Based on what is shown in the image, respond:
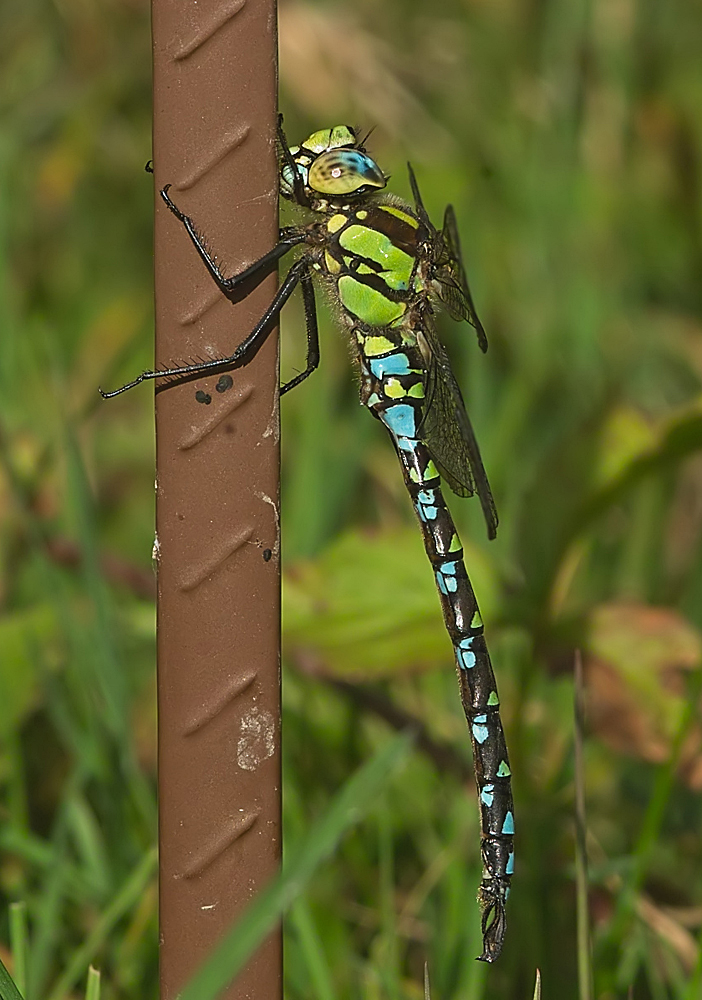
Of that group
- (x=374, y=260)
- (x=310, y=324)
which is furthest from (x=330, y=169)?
(x=310, y=324)

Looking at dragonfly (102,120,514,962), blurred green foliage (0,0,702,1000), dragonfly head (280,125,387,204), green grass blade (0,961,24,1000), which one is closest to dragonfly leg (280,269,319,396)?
dragonfly (102,120,514,962)

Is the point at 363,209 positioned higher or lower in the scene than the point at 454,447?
higher

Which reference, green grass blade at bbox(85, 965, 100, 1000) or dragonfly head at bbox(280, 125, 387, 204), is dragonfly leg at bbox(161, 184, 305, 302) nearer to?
dragonfly head at bbox(280, 125, 387, 204)

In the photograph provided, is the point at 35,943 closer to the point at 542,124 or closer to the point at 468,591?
the point at 468,591

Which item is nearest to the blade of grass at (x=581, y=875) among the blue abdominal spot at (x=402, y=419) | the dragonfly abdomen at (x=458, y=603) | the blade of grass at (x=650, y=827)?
the dragonfly abdomen at (x=458, y=603)

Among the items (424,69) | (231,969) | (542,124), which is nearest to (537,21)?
(424,69)

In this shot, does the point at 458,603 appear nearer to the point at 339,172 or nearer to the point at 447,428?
the point at 447,428
